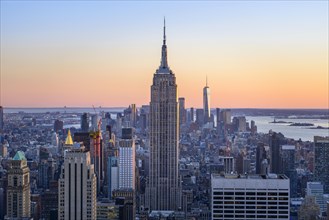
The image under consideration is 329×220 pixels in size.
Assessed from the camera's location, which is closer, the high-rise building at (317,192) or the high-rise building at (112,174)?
the high-rise building at (317,192)

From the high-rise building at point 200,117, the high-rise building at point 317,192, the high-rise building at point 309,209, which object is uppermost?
the high-rise building at point 200,117

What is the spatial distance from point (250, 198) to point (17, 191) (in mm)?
5620

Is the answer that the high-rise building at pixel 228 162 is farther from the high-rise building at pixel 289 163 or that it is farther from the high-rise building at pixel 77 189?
the high-rise building at pixel 77 189

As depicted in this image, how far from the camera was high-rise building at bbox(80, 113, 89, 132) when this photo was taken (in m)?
19.4

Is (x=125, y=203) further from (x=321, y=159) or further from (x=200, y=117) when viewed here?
(x=200, y=117)

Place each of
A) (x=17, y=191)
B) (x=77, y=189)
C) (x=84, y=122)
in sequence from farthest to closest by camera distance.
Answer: (x=84, y=122) < (x=17, y=191) < (x=77, y=189)

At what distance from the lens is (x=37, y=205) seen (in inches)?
529

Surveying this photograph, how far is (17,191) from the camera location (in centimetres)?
1344

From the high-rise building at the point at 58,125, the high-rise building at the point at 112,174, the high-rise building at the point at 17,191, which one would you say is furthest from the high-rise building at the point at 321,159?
the high-rise building at the point at 17,191

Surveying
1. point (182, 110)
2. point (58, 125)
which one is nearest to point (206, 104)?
point (182, 110)

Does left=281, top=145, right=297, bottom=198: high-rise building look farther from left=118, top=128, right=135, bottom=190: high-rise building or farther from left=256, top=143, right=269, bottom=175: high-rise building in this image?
left=118, top=128, right=135, bottom=190: high-rise building

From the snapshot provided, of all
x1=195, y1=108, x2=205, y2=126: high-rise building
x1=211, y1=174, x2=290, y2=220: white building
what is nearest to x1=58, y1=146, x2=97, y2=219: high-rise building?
x1=211, y1=174, x2=290, y2=220: white building

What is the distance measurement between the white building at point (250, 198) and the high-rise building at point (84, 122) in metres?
9.12

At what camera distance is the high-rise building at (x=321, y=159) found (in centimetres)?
1869
